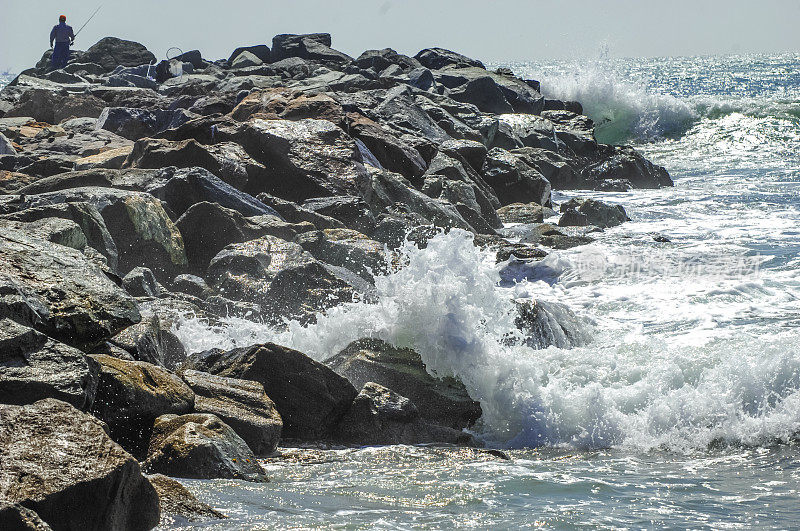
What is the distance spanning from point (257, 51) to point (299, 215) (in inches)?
1075

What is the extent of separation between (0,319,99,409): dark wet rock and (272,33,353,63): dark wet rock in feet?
101

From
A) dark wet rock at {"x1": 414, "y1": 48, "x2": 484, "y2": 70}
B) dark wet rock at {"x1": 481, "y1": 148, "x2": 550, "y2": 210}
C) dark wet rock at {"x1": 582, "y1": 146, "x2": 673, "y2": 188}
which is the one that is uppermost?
dark wet rock at {"x1": 414, "y1": 48, "x2": 484, "y2": 70}

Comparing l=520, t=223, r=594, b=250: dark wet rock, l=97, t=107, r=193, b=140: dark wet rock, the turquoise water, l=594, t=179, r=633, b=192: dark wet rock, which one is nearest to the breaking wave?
the turquoise water

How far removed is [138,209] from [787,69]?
59.3 metres

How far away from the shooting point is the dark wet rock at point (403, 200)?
12297mm

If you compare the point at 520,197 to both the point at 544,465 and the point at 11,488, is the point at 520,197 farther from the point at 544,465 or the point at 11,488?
the point at 11,488

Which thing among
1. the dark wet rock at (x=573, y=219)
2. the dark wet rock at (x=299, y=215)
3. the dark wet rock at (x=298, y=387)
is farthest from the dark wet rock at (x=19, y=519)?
the dark wet rock at (x=573, y=219)

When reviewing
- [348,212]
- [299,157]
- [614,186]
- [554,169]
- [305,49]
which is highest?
[305,49]

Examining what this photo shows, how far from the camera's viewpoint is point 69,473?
10.2 ft

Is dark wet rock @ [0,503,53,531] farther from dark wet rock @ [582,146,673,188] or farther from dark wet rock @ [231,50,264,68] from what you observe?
dark wet rock @ [231,50,264,68]

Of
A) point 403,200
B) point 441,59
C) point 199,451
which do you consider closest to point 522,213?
point 403,200

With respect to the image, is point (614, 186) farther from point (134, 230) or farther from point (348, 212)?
point (134, 230)

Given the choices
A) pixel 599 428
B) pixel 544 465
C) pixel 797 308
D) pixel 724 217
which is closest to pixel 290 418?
pixel 544 465

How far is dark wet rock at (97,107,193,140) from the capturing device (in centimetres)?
1634
